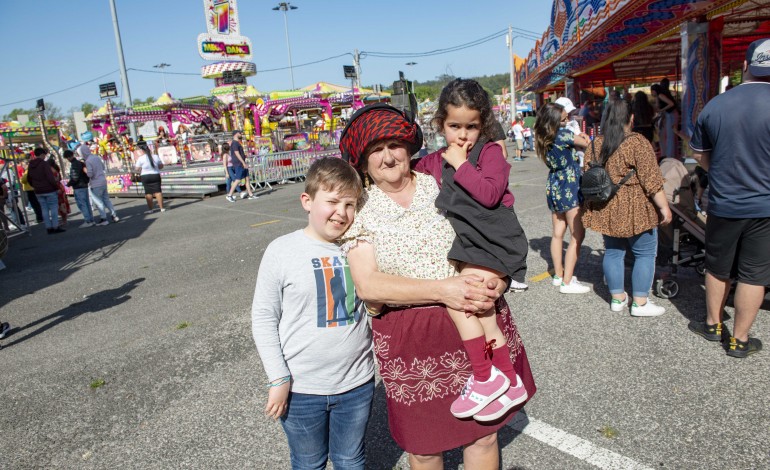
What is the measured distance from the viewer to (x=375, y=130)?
1.70 m

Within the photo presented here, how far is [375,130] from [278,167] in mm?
15600

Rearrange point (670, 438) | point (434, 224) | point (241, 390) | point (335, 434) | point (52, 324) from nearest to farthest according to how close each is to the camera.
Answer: point (434, 224) < point (335, 434) < point (670, 438) < point (241, 390) < point (52, 324)

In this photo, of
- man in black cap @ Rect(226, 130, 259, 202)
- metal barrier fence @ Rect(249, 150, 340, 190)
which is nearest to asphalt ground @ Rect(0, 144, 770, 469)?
man in black cap @ Rect(226, 130, 259, 202)

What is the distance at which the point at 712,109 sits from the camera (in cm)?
318

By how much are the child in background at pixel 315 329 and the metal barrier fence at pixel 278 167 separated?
44.6ft

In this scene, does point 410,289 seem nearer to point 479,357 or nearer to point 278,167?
point 479,357

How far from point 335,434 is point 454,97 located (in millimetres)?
1429

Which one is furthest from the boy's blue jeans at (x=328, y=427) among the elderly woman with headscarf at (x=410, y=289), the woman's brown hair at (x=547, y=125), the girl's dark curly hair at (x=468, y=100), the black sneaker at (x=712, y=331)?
the woman's brown hair at (x=547, y=125)

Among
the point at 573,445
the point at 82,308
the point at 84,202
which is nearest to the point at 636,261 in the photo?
the point at 573,445

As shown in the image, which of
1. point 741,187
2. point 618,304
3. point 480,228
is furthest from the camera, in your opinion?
point 618,304

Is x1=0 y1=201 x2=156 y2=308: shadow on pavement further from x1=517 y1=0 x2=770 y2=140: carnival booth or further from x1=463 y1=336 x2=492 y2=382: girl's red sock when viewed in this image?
x1=517 y1=0 x2=770 y2=140: carnival booth

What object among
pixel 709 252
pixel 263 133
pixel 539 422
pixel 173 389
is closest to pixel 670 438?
pixel 539 422

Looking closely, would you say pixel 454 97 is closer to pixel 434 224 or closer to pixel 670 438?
pixel 434 224

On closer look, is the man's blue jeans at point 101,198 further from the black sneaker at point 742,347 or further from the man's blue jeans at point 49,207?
the black sneaker at point 742,347
